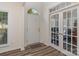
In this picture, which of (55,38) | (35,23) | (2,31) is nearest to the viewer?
(2,31)

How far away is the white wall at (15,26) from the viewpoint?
5.55ft

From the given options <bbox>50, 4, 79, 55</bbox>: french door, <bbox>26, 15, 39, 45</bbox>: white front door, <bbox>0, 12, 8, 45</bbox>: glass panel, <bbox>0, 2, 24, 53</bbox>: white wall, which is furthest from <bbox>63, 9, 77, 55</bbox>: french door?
<bbox>0, 12, 8, 45</bbox>: glass panel

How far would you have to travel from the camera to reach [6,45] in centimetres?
168

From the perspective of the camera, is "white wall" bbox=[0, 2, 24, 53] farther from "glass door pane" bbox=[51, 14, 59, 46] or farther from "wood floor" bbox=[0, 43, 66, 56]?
"glass door pane" bbox=[51, 14, 59, 46]

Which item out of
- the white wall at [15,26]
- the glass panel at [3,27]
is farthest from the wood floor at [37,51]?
the glass panel at [3,27]

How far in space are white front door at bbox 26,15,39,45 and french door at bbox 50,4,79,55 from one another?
334 mm

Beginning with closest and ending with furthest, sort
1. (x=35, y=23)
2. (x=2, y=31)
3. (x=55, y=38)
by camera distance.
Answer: (x=2, y=31)
(x=35, y=23)
(x=55, y=38)

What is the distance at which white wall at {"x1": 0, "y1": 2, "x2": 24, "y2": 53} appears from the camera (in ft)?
5.55

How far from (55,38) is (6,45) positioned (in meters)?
0.99

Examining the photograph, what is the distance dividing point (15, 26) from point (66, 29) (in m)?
1.03

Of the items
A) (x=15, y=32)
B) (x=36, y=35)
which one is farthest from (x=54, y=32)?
(x=15, y=32)

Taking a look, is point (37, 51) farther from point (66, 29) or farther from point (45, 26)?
point (66, 29)

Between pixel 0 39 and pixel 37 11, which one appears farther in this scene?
pixel 37 11

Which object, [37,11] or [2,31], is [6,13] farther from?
[37,11]
